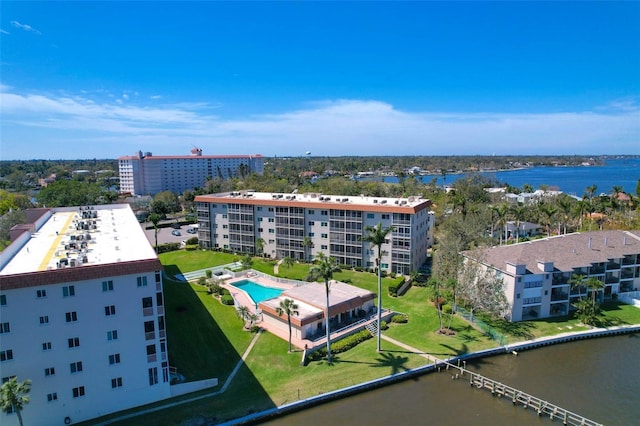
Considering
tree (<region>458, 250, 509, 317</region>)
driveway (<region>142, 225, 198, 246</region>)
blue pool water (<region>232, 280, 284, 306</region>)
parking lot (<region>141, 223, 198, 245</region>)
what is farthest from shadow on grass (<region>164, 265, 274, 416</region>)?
parking lot (<region>141, 223, 198, 245</region>)

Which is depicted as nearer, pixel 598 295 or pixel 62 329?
pixel 62 329

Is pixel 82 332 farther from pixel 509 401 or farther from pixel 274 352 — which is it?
pixel 509 401

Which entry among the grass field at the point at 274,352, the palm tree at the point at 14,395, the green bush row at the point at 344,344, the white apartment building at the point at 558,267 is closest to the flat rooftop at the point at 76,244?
the palm tree at the point at 14,395

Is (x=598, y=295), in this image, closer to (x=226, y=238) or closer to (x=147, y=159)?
(x=226, y=238)

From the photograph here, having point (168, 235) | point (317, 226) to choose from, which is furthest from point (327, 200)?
point (168, 235)

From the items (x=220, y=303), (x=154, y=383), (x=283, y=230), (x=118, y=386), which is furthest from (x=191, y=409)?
(x=283, y=230)

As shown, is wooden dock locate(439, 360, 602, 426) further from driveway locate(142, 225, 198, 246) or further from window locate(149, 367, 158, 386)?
driveway locate(142, 225, 198, 246)

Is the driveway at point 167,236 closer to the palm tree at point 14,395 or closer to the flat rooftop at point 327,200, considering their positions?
the flat rooftop at point 327,200
